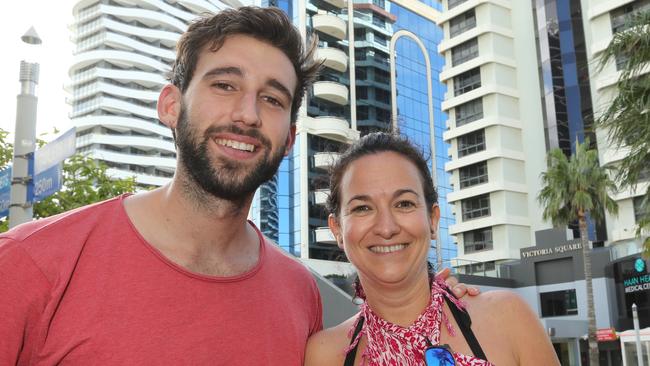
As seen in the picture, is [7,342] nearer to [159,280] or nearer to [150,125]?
[159,280]

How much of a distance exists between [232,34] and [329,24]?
47.1 meters

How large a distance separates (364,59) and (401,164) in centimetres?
5839

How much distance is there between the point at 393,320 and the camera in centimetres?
296

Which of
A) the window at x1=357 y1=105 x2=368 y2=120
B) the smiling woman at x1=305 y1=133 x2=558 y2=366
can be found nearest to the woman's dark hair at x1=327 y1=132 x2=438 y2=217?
the smiling woman at x1=305 y1=133 x2=558 y2=366

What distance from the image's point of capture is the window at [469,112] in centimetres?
5234

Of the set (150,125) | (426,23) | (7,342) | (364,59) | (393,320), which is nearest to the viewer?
(7,342)

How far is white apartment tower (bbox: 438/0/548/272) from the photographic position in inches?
1944

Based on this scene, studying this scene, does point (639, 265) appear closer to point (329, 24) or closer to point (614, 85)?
point (614, 85)

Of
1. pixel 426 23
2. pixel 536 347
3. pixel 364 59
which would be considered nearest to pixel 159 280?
pixel 536 347

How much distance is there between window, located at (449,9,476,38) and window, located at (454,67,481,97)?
392 centimetres

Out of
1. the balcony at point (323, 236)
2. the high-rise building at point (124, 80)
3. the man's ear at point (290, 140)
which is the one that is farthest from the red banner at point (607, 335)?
the high-rise building at point (124, 80)

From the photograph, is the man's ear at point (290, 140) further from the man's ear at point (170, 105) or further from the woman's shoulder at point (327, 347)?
the woman's shoulder at point (327, 347)

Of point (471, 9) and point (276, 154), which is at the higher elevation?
point (471, 9)

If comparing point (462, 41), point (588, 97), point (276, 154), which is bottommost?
point (276, 154)
